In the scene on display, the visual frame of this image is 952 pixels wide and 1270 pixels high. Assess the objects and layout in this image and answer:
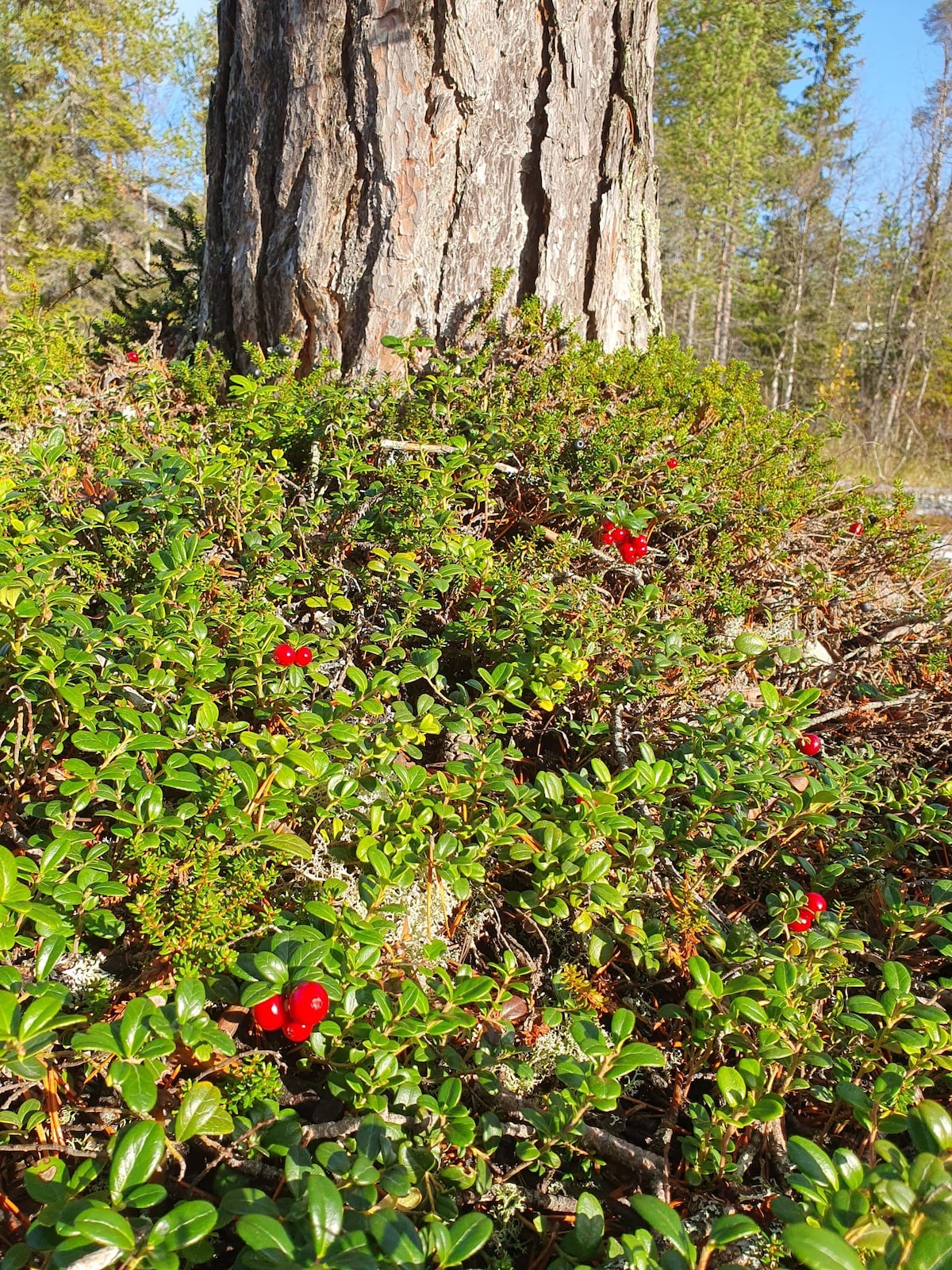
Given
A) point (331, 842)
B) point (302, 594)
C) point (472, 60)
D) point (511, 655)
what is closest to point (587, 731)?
point (511, 655)

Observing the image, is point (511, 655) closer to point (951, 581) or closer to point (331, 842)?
point (331, 842)

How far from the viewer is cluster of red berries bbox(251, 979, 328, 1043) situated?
1.26m

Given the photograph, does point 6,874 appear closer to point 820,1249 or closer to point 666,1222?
point 666,1222

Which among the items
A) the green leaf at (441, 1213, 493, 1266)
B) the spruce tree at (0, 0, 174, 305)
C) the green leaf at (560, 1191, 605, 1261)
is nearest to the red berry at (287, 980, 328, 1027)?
the green leaf at (441, 1213, 493, 1266)

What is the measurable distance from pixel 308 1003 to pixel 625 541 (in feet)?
5.82

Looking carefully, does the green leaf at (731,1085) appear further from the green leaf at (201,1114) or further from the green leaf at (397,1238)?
the green leaf at (201,1114)

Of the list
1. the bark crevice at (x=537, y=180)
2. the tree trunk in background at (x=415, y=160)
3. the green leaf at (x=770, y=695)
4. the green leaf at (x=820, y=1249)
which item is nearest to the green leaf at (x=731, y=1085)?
the green leaf at (x=820, y=1249)

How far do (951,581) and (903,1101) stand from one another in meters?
2.49

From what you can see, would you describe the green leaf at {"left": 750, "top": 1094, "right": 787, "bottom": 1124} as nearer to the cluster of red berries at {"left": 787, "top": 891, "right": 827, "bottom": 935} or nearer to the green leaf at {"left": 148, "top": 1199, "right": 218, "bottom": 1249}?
the cluster of red berries at {"left": 787, "top": 891, "right": 827, "bottom": 935}

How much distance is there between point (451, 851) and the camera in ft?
5.33

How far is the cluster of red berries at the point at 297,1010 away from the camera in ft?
4.14

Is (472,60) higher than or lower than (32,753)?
higher

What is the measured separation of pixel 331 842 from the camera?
1714 millimetres

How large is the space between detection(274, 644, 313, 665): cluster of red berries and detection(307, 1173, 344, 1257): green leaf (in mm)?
1135
